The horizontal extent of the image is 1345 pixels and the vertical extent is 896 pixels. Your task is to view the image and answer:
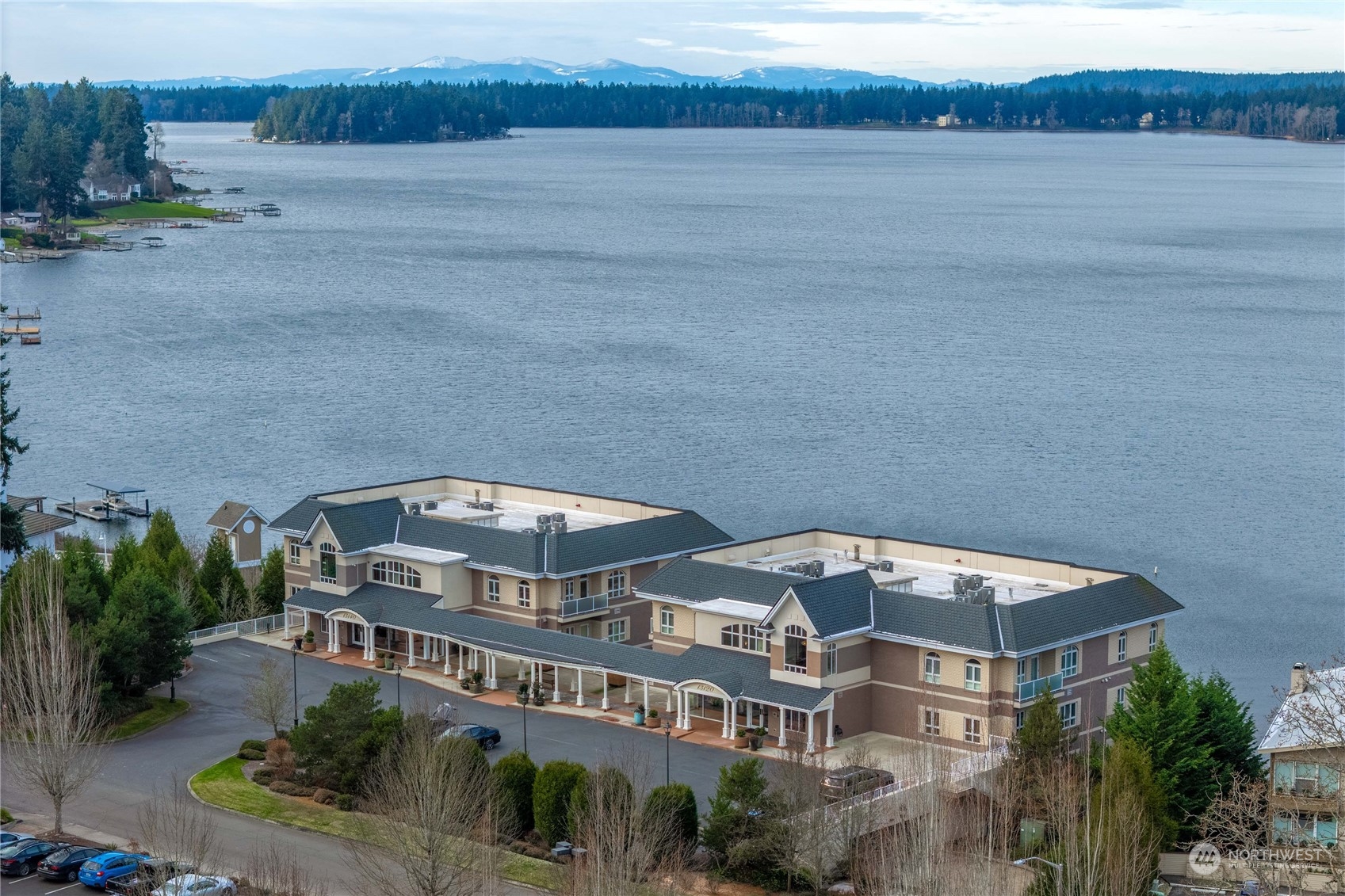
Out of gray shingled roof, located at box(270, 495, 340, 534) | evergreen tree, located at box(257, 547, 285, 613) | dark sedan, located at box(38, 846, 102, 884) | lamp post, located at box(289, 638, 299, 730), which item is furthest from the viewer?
evergreen tree, located at box(257, 547, 285, 613)

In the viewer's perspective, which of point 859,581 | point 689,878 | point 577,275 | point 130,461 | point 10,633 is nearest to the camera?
point 689,878

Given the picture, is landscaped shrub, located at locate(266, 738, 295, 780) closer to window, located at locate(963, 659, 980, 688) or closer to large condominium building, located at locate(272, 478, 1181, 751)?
large condominium building, located at locate(272, 478, 1181, 751)

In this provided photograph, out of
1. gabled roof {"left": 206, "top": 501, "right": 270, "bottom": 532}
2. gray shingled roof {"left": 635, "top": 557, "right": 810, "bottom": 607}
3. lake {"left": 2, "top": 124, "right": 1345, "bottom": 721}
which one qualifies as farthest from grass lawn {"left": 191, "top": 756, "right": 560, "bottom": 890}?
lake {"left": 2, "top": 124, "right": 1345, "bottom": 721}

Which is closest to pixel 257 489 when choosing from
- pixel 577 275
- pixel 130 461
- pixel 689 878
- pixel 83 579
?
pixel 130 461

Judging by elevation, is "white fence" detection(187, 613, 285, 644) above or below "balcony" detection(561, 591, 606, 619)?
below

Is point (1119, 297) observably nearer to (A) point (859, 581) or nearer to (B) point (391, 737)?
(A) point (859, 581)

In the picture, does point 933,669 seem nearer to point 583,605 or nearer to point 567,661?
point 567,661

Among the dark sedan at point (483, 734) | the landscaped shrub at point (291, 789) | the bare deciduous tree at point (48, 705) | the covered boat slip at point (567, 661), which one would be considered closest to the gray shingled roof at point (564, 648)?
the covered boat slip at point (567, 661)
